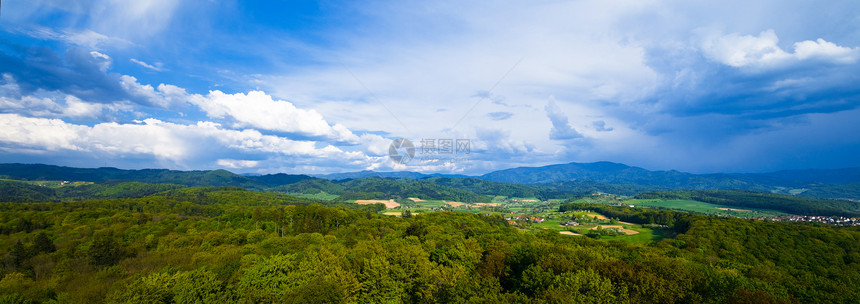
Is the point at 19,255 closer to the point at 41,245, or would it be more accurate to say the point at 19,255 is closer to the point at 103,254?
the point at 41,245

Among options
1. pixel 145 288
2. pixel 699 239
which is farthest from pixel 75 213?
pixel 699 239

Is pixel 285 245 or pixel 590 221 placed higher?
pixel 285 245

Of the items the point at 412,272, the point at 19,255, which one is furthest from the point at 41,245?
the point at 412,272

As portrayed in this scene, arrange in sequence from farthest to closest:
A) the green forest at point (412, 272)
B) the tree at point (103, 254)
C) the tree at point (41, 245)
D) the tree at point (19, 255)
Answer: the tree at point (41, 245), the tree at point (19, 255), the tree at point (103, 254), the green forest at point (412, 272)

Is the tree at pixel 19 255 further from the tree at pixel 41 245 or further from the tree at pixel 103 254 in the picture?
the tree at pixel 103 254

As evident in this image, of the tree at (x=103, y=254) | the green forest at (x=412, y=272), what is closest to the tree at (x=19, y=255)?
the green forest at (x=412, y=272)

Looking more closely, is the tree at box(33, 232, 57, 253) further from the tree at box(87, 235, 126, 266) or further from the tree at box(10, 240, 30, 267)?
the tree at box(87, 235, 126, 266)

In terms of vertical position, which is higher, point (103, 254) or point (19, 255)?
point (103, 254)

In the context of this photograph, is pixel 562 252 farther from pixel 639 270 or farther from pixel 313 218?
pixel 313 218

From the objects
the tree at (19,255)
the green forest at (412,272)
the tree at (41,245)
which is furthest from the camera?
the tree at (41,245)

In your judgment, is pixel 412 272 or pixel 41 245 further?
pixel 41 245

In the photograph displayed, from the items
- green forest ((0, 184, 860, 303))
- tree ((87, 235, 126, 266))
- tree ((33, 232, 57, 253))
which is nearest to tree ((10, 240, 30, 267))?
green forest ((0, 184, 860, 303))
